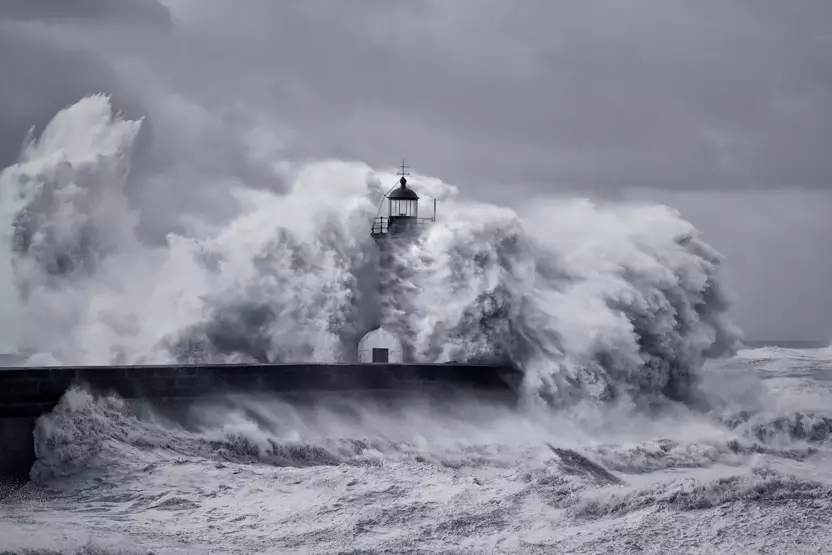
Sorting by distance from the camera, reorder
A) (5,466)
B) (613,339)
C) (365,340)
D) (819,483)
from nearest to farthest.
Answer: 1. (5,466)
2. (819,483)
3. (613,339)
4. (365,340)

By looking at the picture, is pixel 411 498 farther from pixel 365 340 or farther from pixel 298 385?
pixel 365 340

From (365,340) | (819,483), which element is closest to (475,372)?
(365,340)

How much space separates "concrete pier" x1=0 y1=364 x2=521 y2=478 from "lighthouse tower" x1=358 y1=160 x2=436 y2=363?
11.3ft

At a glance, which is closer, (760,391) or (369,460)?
(369,460)

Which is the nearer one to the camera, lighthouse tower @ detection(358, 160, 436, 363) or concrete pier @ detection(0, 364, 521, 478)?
concrete pier @ detection(0, 364, 521, 478)

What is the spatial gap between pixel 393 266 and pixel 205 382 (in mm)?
9687

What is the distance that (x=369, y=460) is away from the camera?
1608 cm

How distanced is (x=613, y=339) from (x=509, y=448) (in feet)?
17.8

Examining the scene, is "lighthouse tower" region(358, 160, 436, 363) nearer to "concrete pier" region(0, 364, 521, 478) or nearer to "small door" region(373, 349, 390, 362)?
"small door" region(373, 349, 390, 362)

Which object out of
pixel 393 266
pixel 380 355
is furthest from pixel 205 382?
pixel 393 266

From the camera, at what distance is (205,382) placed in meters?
16.2

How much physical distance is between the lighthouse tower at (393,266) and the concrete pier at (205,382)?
346 centimetres

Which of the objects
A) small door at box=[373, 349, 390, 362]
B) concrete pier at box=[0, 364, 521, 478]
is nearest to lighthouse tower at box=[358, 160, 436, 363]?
small door at box=[373, 349, 390, 362]

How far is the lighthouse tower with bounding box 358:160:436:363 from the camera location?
2483 centimetres
